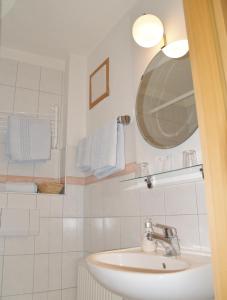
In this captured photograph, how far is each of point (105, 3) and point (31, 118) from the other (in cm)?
103

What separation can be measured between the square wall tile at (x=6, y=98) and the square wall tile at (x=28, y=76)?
0.10m

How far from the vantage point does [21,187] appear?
197 cm

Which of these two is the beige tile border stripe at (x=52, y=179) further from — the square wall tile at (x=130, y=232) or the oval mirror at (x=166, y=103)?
the oval mirror at (x=166, y=103)

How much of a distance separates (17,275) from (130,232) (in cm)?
89

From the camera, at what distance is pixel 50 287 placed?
191 centimetres

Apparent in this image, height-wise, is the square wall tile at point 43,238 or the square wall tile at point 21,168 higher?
the square wall tile at point 21,168

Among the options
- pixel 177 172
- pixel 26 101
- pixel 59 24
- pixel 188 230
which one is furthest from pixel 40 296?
pixel 59 24

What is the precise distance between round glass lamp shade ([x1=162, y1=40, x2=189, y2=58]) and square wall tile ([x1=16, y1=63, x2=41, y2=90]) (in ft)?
4.35

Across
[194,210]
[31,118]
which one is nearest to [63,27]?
[31,118]

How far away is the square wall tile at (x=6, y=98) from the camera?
2236 millimetres

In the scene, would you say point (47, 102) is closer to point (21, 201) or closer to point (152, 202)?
point (21, 201)

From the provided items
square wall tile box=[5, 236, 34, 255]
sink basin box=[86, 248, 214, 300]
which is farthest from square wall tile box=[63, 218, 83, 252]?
sink basin box=[86, 248, 214, 300]

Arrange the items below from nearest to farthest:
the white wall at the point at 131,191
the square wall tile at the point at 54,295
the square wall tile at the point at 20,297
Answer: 1. the white wall at the point at 131,191
2. the square wall tile at the point at 20,297
3. the square wall tile at the point at 54,295

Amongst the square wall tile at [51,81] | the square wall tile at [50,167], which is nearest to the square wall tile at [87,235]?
the square wall tile at [50,167]
